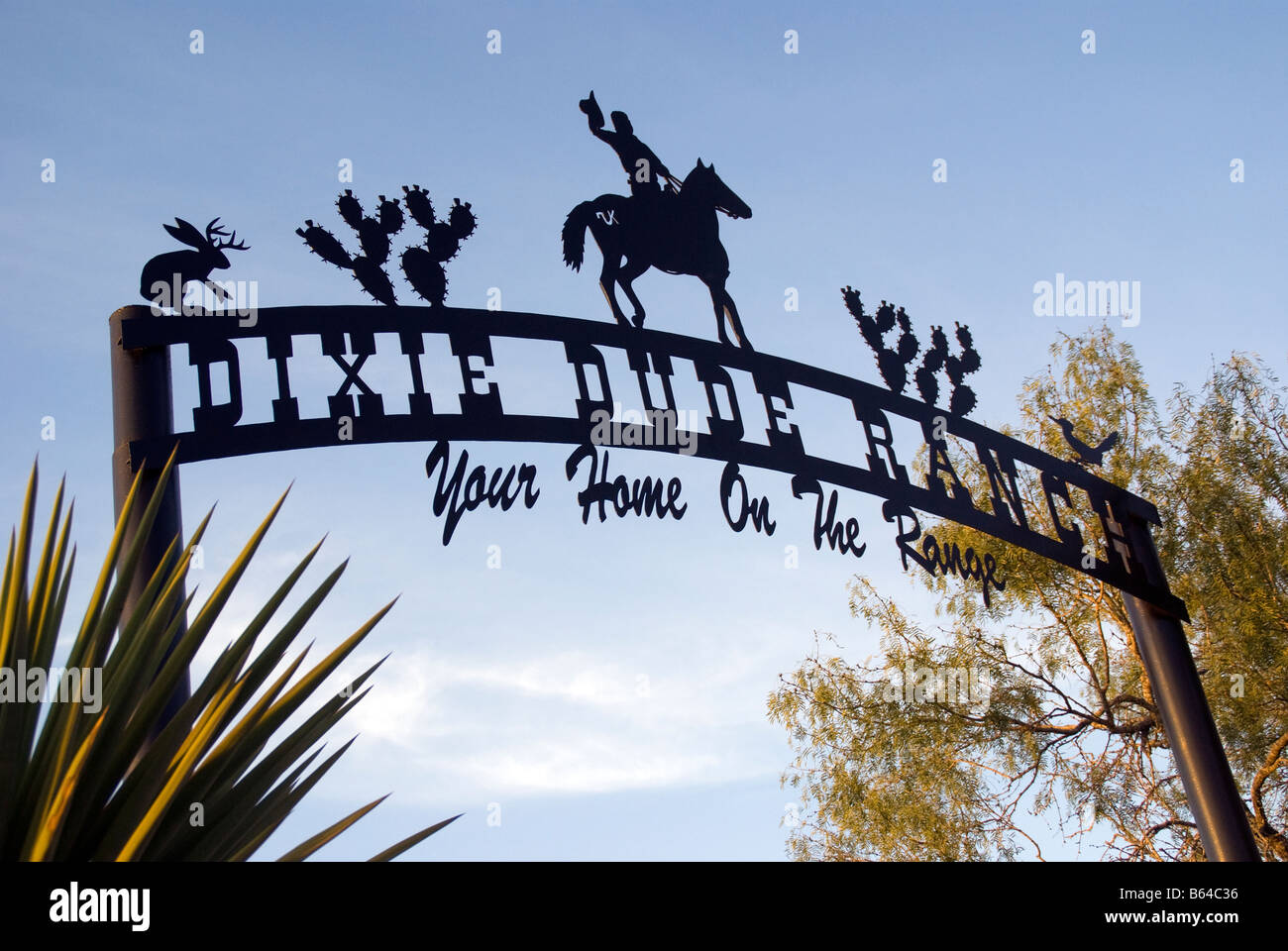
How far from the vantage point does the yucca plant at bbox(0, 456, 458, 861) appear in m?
2.64

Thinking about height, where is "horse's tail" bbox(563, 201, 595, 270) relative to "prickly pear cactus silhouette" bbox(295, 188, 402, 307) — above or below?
above

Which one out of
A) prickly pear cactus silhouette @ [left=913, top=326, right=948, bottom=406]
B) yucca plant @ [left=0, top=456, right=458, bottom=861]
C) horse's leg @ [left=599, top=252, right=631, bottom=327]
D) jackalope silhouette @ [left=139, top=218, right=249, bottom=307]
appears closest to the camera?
yucca plant @ [left=0, top=456, right=458, bottom=861]

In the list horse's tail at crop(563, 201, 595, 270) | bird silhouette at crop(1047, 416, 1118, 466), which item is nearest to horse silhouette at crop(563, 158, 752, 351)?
horse's tail at crop(563, 201, 595, 270)

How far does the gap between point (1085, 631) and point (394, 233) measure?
37.2ft

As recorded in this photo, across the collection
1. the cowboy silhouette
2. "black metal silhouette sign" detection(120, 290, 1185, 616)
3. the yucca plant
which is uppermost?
the cowboy silhouette

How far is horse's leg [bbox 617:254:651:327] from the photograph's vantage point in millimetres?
6551

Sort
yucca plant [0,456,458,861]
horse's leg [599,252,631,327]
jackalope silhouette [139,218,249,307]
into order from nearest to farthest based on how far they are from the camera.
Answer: yucca plant [0,456,458,861]
jackalope silhouette [139,218,249,307]
horse's leg [599,252,631,327]

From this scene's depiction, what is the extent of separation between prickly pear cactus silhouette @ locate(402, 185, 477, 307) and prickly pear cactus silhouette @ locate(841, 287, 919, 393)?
298 cm

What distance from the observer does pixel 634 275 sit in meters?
6.68

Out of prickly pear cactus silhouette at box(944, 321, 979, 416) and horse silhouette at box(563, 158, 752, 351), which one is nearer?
horse silhouette at box(563, 158, 752, 351)

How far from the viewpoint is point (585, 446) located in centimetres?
584

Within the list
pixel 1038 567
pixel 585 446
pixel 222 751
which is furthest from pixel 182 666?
pixel 1038 567

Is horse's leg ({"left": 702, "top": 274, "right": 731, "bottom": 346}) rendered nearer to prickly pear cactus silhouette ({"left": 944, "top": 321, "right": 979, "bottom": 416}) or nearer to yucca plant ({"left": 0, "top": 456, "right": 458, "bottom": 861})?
prickly pear cactus silhouette ({"left": 944, "top": 321, "right": 979, "bottom": 416})
